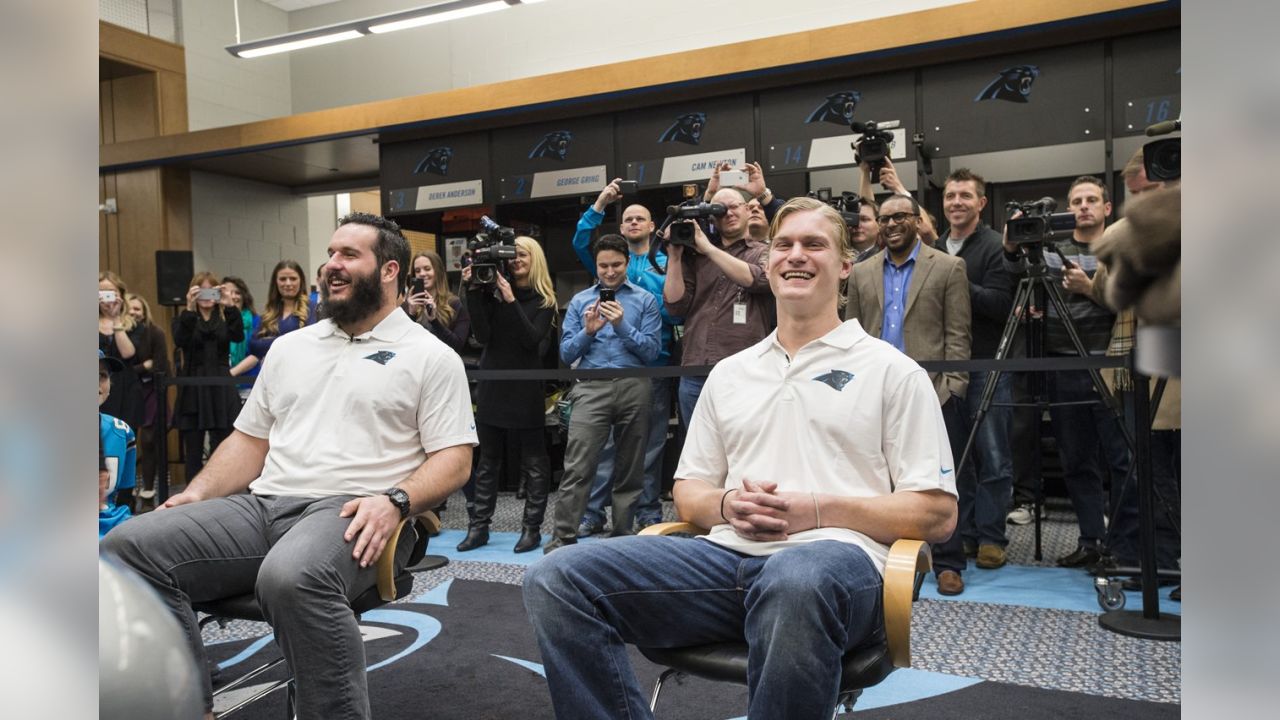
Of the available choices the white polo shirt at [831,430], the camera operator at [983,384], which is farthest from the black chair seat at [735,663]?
the camera operator at [983,384]

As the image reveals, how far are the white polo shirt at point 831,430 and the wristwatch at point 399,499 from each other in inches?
22.9

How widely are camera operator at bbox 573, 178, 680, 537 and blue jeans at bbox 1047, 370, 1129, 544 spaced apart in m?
1.56

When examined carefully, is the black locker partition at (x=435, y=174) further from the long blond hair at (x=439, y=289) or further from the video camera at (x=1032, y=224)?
the video camera at (x=1032, y=224)

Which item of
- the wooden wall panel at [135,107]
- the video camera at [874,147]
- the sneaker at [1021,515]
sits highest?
the wooden wall panel at [135,107]

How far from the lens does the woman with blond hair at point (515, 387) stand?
4.09 metres

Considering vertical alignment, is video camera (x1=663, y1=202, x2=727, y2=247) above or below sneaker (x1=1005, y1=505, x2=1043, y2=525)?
above

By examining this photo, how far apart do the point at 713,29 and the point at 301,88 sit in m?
4.45

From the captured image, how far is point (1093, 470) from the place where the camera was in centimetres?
343

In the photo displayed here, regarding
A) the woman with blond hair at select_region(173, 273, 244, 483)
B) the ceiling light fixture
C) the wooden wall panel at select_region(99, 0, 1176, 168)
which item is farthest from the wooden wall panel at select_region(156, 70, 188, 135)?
the woman with blond hair at select_region(173, 273, 244, 483)

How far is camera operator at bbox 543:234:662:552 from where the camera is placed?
3.89m

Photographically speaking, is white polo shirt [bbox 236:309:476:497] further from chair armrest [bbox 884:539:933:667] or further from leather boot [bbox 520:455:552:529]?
leather boot [bbox 520:455:552:529]
